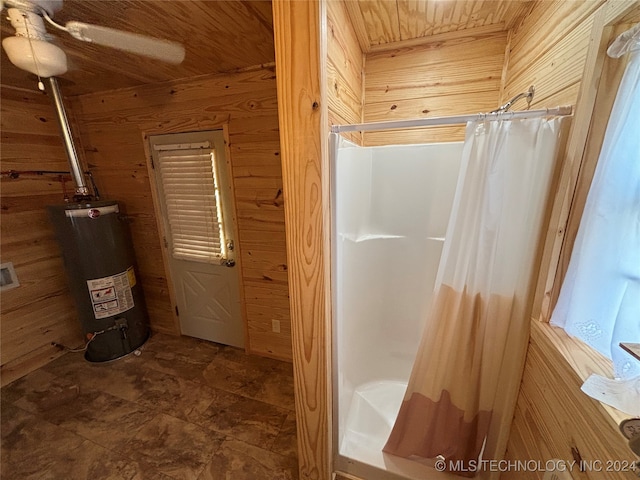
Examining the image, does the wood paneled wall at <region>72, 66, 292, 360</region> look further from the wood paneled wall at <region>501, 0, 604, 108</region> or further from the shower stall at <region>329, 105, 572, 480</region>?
the wood paneled wall at <region>501, 0, 604, 108</region>

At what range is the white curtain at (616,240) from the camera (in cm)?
56

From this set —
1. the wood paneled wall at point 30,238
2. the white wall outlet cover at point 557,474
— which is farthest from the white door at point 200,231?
the white wall outlet cover at point 557,474

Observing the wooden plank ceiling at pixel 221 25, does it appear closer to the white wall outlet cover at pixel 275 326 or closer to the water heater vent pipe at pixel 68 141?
the water heater vent pipe at pixel 68 141

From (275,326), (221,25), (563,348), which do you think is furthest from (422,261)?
(221,25)

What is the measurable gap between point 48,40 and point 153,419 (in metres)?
2.21

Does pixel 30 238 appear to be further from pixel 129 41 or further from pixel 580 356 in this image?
pixel 580 356

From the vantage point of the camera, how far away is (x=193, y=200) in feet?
6.28

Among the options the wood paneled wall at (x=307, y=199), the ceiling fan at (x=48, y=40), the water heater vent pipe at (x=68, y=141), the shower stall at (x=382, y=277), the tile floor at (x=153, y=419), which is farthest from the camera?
the water heater vent pipe at (x=68, y=141)

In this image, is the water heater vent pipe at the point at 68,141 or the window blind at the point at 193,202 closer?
the water heater vent pipe at the point at 68,141

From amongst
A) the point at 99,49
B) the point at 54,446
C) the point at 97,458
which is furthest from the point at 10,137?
the point at 97,458

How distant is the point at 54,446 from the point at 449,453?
2.14 m

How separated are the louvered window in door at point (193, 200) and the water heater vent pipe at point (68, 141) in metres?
0.53

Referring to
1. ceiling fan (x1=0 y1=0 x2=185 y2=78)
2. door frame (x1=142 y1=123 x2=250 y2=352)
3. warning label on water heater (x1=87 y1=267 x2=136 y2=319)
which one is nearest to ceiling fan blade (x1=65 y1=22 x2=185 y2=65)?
ceiling fan (x1=0 y1=0 x2=185 y2=78)

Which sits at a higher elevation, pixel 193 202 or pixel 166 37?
pixel 166 37
